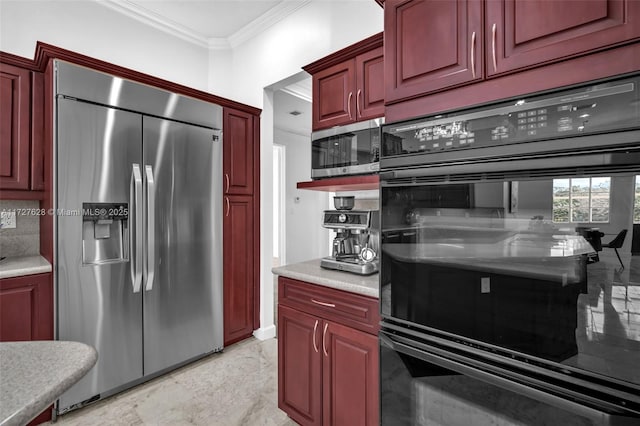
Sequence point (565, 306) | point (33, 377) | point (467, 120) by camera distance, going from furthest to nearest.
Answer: point (467, 120), point (565, 306), point (33, 377)

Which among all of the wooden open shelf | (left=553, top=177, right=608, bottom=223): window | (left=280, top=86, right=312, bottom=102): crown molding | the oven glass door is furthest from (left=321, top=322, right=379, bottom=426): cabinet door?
(left=280, top=86, right=312, bottom=102): crown molding

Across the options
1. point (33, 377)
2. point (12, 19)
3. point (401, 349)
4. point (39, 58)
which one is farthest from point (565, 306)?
point (12, 19)

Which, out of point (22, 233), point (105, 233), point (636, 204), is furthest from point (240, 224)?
point (636, 204)

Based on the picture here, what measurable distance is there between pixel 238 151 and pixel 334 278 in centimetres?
181

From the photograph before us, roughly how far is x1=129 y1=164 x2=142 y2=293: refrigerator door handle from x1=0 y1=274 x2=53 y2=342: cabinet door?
0.45 m

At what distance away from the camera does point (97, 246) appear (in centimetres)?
206

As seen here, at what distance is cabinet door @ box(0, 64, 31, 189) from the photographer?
2.03 meters

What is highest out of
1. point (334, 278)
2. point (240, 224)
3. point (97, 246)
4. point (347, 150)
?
point (347, 150)

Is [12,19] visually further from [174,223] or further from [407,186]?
[407,186]

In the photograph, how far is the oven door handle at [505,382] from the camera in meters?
0.83

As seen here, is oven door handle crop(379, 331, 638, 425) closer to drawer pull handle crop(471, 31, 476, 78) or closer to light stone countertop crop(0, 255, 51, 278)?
drawer pull handle crop(471, 31, 476, 78)

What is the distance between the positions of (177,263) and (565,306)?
7.81 ft

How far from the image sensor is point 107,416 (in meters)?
1.93

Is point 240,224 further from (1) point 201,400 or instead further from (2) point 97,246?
(1) point 201,400
